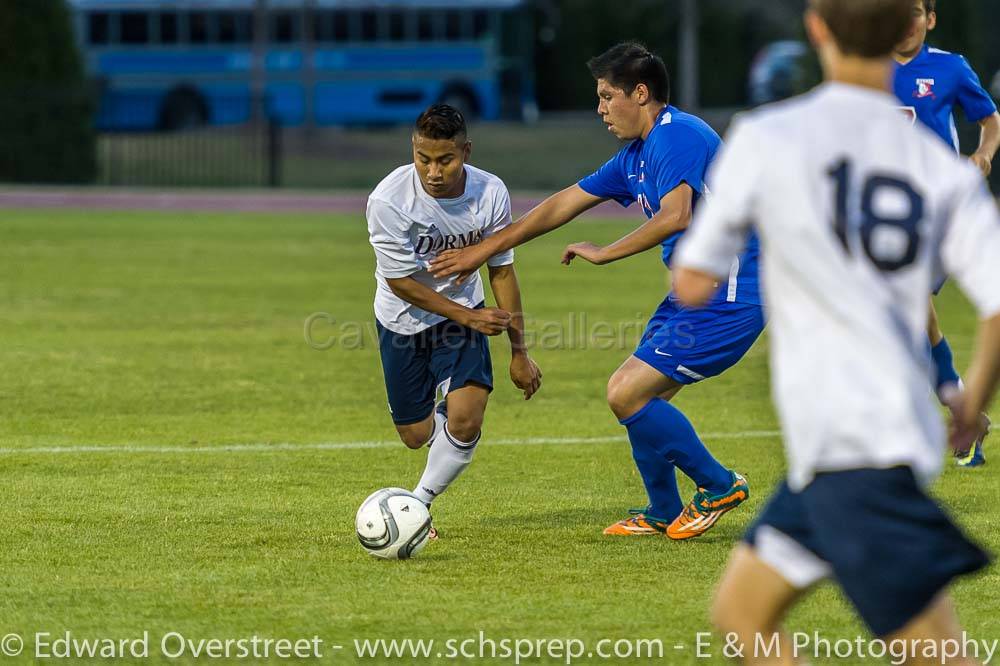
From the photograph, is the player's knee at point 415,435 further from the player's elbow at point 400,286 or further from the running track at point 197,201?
the running track at point 197,201

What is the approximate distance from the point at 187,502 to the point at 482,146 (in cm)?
2955

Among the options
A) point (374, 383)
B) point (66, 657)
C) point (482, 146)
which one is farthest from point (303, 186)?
point (66, 657)

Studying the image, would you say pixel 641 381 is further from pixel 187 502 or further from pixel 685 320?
pixel 187 502

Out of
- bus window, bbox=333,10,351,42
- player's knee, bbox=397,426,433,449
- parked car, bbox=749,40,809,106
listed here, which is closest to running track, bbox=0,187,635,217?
bus window, bbox=333,10,351,42

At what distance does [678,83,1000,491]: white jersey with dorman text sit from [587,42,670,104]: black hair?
Answer: 320 cm

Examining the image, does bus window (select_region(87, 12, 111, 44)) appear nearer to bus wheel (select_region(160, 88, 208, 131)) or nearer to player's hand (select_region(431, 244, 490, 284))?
bus wheel (select_region(160, 88, 208, 131))

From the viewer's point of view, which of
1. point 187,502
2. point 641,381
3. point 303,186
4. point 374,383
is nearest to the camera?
point 641,381

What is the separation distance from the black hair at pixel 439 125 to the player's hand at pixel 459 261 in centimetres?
46

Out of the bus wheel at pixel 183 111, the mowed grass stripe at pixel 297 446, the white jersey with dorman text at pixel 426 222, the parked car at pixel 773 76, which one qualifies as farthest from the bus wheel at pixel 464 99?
the white jersey with dorman text at pixel 426 222

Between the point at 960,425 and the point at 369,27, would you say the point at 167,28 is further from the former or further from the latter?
the point at 960,425

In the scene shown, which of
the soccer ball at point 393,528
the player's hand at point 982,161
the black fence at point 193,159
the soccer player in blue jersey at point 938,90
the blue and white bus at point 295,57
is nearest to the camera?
the soccer ball at point 393,528

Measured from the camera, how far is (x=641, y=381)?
6312 millimetres

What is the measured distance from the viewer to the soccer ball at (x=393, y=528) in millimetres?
5969

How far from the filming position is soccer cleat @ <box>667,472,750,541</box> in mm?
6402
